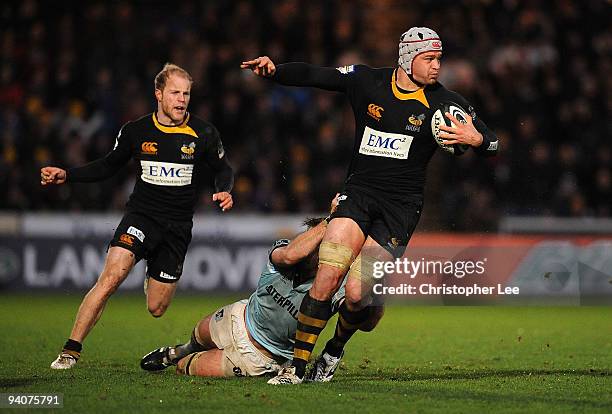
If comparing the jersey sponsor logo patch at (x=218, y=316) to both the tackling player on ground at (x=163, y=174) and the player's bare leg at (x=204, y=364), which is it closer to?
the player's bare leg at (x=204, y=364)

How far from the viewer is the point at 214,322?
8.14 metres

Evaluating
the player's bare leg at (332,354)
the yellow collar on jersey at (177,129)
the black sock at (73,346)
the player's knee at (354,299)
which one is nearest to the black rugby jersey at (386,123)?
the player's knee at (354,299)

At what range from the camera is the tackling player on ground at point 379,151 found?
7.79 m

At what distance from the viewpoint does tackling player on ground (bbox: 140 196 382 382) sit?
25.7 ft

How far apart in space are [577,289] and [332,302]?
27.9ft

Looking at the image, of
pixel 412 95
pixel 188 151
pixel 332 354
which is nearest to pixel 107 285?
pixel 188 151

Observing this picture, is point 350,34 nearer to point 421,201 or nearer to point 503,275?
point 503,275

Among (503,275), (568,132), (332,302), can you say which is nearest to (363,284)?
(332,302)

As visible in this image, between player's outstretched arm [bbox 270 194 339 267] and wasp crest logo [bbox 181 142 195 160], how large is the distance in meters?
1.84

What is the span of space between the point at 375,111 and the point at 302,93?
9554 mm

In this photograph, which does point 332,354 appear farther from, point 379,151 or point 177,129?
point 177,129

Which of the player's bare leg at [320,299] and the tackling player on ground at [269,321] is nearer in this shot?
the player's bare leg at [320,299]

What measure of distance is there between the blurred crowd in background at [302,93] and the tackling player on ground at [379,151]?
7518mm

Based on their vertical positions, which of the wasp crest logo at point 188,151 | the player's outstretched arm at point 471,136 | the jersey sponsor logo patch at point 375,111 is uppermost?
the jersey sponsor logo patch at point 375,111
